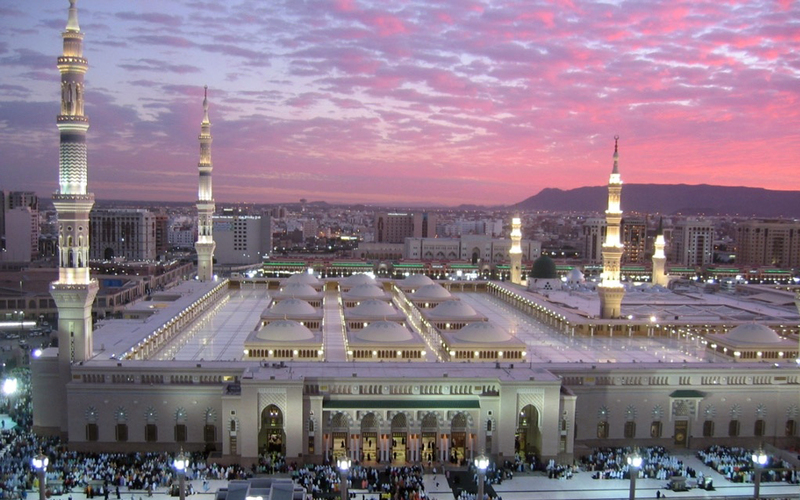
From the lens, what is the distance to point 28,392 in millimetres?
37031

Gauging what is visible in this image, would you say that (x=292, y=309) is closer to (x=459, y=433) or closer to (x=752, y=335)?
(x=459, y=433)

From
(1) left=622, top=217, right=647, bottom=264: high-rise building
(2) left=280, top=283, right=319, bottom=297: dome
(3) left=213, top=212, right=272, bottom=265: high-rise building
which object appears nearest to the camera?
(2) left=280, top=283, right=319, bottom=297: dome

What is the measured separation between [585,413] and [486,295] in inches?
1215

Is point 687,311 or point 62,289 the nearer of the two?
point 62,289

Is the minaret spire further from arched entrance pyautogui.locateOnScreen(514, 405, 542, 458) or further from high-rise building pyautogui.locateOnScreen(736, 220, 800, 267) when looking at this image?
high-rise building pyautogui.locateOnScreen(736, 220, 800, 267)

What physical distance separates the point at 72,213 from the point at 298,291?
69.0 feet

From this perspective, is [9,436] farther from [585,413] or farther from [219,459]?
[585,413]

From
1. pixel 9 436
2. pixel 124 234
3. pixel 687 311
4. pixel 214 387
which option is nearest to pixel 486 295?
pixel 687 311

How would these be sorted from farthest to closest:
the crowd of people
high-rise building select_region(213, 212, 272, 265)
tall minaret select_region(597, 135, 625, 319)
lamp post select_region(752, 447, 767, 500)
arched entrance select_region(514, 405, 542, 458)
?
high-rise building select_region(213, 212, 272, 265), tall minaret select_region(597, 135, 625, 319), arched entrance select_region(514, 405, 542, 458), the crowd of people, lamp post select_region(752, 447, 767, 500)

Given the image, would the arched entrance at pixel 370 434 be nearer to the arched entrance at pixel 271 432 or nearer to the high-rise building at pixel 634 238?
the arched entrance at pixel 271 432

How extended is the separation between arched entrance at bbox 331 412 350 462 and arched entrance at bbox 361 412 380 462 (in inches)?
25.9

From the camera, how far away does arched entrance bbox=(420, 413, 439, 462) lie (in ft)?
93.8

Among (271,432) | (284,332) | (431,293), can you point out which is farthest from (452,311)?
(271,432)

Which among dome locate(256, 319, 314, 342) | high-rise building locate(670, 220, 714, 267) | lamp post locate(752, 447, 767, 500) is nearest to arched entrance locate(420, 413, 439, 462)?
dome locate(256, 319, 314, 342)
